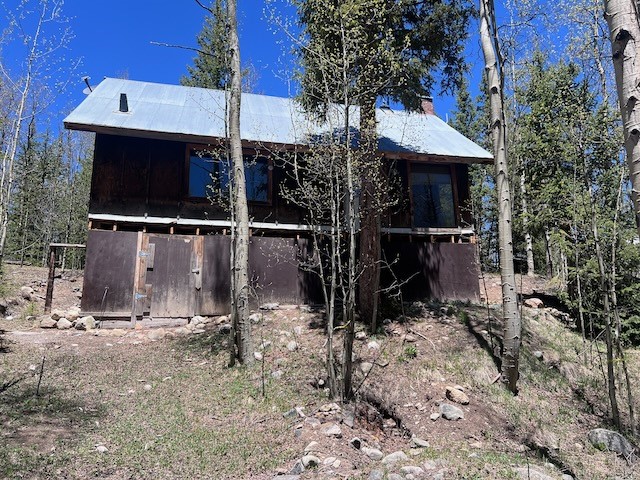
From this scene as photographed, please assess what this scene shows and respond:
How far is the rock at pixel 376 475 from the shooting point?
397 cm

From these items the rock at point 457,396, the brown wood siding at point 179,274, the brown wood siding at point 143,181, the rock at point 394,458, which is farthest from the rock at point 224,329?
the rock at point 394,458

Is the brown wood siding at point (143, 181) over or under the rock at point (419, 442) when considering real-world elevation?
over

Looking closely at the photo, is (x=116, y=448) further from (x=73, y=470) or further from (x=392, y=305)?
(x=392, y=305)

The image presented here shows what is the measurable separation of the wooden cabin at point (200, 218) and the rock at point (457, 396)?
4.93 m

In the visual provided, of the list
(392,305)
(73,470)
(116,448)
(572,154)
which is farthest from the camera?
(392,305)

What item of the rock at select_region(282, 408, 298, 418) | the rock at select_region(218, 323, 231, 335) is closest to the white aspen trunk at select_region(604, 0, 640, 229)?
the rock at select_region(282, 408, 298, 418)

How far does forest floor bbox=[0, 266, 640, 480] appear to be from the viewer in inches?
173

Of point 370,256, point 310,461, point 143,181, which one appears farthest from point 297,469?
point 143,181

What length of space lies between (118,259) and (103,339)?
2.08m

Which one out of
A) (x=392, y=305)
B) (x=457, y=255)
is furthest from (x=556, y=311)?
(x=392, y=305)

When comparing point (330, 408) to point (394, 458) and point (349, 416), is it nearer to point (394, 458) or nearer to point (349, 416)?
point (349, 416)

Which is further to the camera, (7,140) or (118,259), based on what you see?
(7,140)

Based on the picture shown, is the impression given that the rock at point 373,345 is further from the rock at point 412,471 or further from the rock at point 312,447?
the rock at point 412,471

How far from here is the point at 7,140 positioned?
51.2 ft
